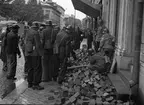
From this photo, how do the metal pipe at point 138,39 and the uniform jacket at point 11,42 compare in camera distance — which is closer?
the metal pipe at point 138,39

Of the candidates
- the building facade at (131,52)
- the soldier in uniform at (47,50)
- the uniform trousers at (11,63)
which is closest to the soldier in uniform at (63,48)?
the soldier in uniform at (47,50)

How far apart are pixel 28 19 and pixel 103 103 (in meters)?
60.2

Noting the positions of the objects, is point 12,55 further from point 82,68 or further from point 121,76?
point 121,76

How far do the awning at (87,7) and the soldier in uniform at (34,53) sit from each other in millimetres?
10956

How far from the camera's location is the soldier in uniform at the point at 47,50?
9.48 metres

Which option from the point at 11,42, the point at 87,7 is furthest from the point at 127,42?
A: the point at 87,7

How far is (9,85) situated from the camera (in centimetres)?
865

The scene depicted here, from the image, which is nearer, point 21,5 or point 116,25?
point 116,25

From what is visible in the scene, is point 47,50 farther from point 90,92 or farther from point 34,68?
point 90,92

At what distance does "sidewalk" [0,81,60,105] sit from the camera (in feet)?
22.2

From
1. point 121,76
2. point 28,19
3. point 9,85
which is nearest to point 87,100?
point 121,76

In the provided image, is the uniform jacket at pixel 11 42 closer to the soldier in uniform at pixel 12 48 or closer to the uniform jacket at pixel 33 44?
the soldier in uniform at pixel 12 48

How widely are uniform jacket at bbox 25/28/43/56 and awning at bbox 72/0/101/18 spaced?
1096 cm

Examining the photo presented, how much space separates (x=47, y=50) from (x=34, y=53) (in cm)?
156
